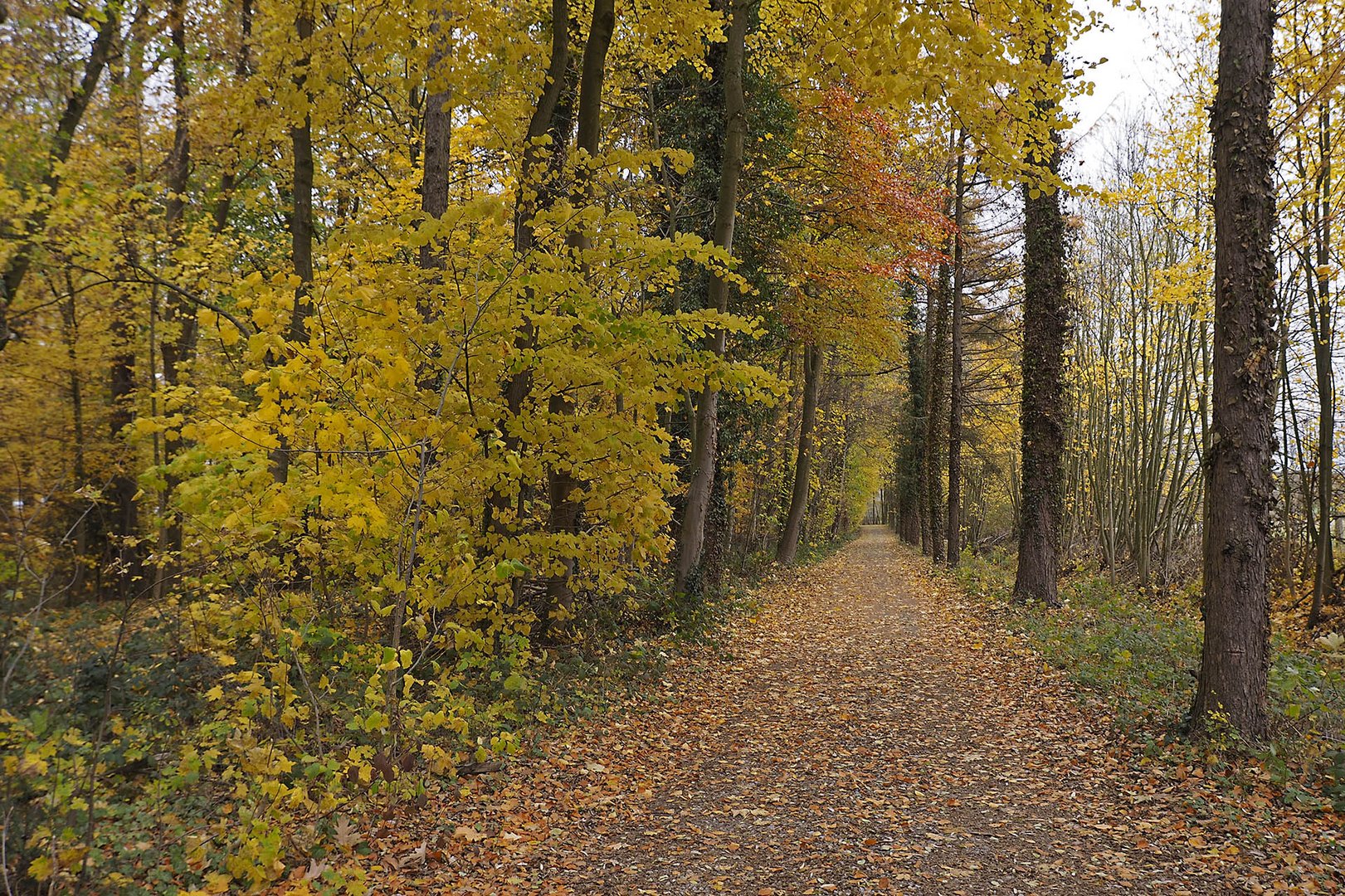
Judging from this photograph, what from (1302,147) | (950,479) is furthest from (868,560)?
(1302,147)

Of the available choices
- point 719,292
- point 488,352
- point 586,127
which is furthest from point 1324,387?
point 488,352

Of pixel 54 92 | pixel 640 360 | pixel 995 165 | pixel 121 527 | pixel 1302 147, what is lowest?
pixel 121 527

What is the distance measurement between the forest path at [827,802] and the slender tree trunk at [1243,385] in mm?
1091

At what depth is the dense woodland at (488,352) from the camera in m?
4.03

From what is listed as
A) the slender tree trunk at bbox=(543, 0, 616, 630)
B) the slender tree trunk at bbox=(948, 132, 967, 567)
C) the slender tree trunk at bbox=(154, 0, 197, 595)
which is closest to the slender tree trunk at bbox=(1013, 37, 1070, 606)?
the slender tree trunk at bbox=(948, 132, 967, 567)

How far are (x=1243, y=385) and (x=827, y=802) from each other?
404cm

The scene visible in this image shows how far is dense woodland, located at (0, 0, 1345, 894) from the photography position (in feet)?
13.2

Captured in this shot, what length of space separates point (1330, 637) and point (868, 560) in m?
19.5

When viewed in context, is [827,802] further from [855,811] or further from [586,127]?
[586,127]

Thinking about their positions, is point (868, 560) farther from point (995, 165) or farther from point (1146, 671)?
point (995, 165)

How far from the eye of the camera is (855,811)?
4.82 metres

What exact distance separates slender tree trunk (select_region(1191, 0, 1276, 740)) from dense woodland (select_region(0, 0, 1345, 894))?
26 millimetres

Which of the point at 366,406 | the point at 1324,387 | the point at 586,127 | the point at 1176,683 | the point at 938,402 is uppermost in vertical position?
the point at 586,127

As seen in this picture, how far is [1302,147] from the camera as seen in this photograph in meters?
9.38
